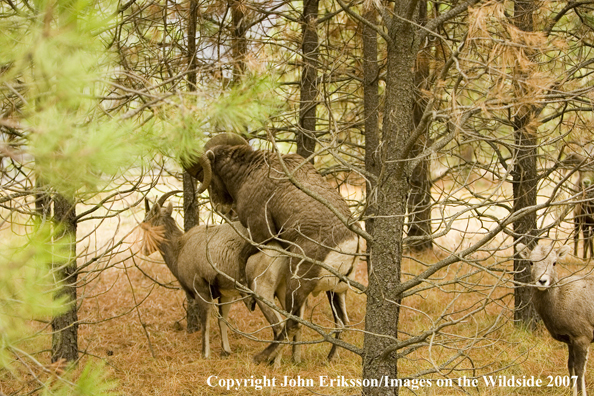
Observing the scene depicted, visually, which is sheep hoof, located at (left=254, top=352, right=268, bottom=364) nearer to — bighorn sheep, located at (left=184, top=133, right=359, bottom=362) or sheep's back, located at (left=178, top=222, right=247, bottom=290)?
bighorn sheep, located at (left=184, top=133, right=359, bottom=362)

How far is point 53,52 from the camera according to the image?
3301mm

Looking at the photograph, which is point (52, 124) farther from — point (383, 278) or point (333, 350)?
point (333, 350)

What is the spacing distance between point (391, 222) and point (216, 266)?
3728 mm

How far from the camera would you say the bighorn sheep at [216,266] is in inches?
313

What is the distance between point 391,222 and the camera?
4980 mm

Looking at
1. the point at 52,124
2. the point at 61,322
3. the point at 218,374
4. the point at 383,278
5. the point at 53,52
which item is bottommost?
the point at 218,374

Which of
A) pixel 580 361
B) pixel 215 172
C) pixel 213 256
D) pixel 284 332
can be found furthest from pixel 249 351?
pixel 580 361

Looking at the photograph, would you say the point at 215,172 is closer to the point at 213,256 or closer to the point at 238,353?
the point at 213,256

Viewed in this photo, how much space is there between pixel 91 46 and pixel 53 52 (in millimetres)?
306

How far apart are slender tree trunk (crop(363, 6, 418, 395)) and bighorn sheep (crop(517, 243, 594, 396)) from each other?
82.4 inches

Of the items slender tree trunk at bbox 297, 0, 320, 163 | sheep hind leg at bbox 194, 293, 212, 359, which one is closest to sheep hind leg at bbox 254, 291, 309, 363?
sheep hind leg at bbox 194, 293, 212, 359

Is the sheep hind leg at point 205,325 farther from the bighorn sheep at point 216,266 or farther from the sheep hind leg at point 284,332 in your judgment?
the sheep hind leg at point 284,332

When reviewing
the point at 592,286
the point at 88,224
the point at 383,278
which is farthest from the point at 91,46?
the point at 88,224

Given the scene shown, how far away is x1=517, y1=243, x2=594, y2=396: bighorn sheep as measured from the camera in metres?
6.52
